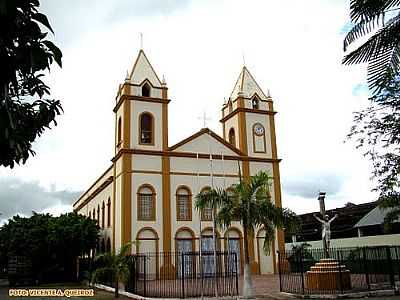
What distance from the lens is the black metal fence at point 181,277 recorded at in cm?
1916

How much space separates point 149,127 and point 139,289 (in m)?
13.3

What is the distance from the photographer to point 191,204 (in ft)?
103

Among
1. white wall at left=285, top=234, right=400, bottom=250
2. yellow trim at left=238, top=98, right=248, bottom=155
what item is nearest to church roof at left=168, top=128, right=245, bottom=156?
yellow trim at left=238, top=98, right=248, bottom=155

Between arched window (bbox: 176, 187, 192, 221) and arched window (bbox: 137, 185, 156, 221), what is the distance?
171cm

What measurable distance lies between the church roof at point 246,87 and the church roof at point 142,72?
22.0ft

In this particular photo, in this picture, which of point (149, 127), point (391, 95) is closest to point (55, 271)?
point (149, 127)

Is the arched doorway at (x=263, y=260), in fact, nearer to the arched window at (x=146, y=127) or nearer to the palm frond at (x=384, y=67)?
Answer: the arched window at (x=146, y=127)

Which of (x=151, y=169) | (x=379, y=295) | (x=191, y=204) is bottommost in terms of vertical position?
(x=379, y=295)

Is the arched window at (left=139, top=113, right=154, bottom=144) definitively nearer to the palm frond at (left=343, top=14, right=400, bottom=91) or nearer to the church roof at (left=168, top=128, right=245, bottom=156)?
→ the church roof at (left=168, top=128, right=245, bottom=156)

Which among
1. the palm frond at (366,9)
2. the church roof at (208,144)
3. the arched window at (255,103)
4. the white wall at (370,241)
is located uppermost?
the arched window at (255,103)

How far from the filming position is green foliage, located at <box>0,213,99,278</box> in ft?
94.0

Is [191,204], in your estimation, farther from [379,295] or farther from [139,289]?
[379,295]

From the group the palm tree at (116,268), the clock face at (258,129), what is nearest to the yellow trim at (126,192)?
the palm tree at (116,268)

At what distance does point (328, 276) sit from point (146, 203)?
1464 centimetres
